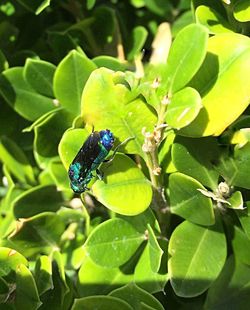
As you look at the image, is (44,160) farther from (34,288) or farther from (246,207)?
(246,207)

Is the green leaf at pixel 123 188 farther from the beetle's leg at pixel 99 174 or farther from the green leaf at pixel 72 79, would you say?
the green leaf at pixel 72 79

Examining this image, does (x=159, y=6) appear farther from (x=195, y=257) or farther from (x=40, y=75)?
(x=195, y=257)

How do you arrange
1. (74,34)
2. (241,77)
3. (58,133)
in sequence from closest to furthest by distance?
(241,77), (58,133), (74,34)

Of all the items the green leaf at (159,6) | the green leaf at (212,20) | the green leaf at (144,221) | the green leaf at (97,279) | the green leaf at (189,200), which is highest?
the green leaf at (212,20)

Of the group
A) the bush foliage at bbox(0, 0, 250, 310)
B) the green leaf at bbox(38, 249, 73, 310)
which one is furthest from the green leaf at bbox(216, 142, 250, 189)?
the green leaf at bbox(38, 249, 73, 310)

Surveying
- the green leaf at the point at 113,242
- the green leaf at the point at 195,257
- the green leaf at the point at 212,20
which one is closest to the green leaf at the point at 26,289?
the green leaf at the point at 113,242

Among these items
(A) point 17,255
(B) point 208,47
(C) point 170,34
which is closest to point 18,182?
(A) point 17,255
